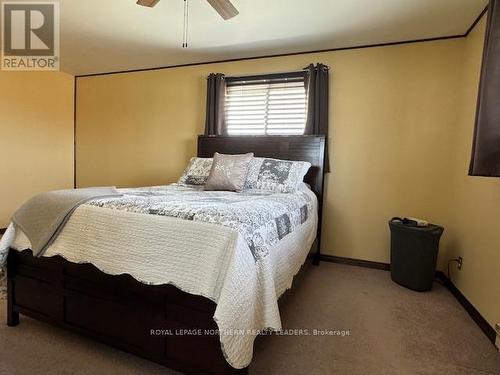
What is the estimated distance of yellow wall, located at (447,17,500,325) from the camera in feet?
6.28

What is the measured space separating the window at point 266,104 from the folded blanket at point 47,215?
2151 mm

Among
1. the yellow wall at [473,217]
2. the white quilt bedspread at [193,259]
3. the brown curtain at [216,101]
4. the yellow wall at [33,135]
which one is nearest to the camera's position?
the white quilt bedspread at [193,259]

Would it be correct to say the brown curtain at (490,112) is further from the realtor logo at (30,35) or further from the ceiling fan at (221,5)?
the realtor logo at (30,35)

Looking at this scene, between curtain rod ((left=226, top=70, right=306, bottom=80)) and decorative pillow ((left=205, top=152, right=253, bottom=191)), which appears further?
curtain rod ((left=226, top=70, right=306, bottom=80))

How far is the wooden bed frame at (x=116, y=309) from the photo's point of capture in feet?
4.27

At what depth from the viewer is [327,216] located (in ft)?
10.9

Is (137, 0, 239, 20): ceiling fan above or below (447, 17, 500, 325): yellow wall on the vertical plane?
above

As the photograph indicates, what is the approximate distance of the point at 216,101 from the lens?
3598 millimetres

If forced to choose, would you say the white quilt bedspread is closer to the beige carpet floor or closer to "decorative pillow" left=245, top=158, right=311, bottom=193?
the beige carpet floor

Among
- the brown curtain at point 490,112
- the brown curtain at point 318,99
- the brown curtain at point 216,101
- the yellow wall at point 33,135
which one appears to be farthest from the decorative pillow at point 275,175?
the yellow wall at point 33,135

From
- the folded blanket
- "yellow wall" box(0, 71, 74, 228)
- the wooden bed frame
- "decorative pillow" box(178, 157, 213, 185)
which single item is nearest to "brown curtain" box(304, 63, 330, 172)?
"decorative pillow" box(178, 157, 213, 185)

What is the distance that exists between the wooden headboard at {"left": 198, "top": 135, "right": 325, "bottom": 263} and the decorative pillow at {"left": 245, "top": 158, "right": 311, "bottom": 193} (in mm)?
203

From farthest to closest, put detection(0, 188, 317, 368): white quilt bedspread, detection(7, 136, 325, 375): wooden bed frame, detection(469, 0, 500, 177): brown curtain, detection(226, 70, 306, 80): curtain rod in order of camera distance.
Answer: detection(226, 70, 306, 80): curtain rod → detection(469, 0, 500, 177): brown curtain → detection(7, 136, 325, 375): wooden bed frame → detection(0, 188, 317, 368): white quilt bedspread

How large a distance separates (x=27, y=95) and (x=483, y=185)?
17.2ft
